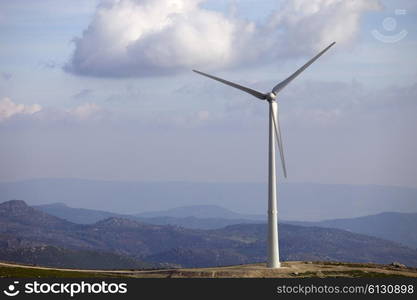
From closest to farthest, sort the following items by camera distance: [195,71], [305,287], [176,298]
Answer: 1. [176,298]
2. [305,287]
3. [195,71]

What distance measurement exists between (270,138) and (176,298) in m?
67.1

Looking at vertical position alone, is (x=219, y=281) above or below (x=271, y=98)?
below

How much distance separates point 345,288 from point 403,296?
34.2 ft

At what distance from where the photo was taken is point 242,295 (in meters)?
144

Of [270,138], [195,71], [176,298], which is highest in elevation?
[195,71]

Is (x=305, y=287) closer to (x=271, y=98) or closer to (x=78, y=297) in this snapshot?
(x=78, y=297)

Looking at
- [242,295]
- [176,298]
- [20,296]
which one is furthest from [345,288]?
[20,296]

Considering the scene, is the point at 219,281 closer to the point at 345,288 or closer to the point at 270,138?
the point at 345,288

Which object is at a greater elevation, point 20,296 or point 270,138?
point 270,138

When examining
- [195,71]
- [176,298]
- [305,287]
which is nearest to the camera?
[176,298]

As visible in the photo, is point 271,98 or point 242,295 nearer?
point 242,295

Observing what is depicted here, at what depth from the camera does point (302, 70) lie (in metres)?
198

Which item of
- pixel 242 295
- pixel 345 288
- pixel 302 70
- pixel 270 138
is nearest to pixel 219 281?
pixel 242 295

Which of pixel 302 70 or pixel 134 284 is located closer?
pixel 134 284
